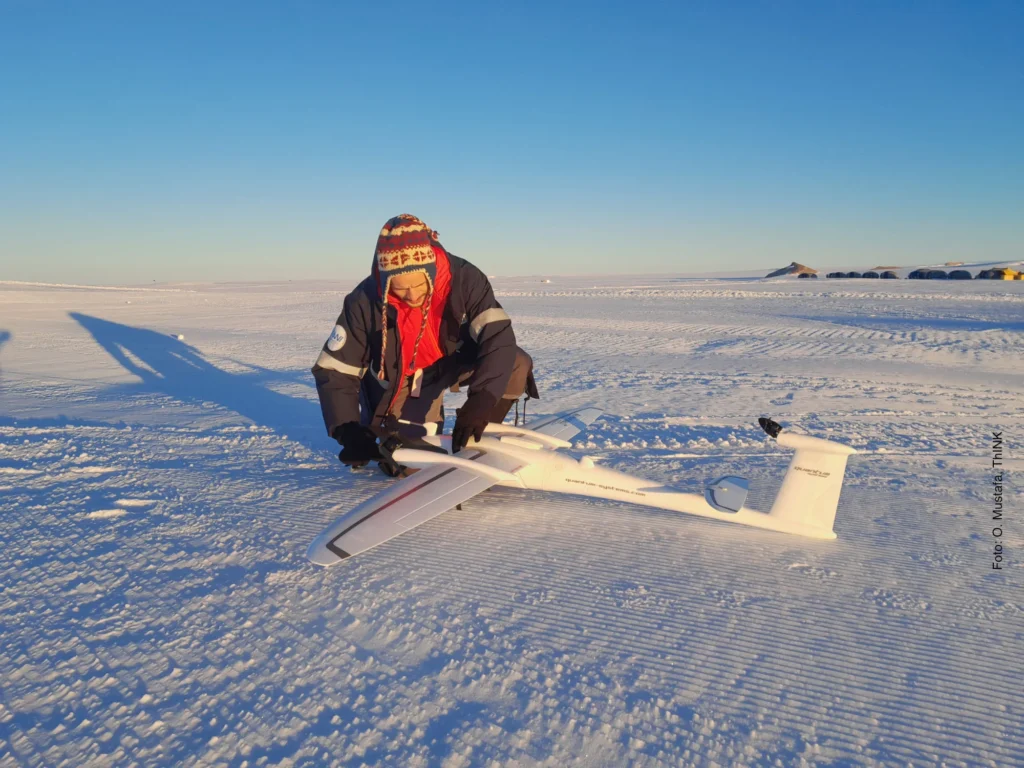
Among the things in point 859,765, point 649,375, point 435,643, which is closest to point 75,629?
point 435,643

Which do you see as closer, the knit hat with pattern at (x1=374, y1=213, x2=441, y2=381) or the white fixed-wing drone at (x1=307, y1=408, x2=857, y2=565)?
the white fixed-wing drone at (x1=307, y1=408, x2=857, y2=565)

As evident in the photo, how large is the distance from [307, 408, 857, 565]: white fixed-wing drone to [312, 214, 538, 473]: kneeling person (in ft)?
1.05

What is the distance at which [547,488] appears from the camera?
5.04m

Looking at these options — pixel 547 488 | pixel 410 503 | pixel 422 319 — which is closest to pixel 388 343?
pixel 422 319

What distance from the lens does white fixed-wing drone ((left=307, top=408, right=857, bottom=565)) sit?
394 centimetres

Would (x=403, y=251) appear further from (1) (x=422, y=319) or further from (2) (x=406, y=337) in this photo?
(2) (x=406, y=337)

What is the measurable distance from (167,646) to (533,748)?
1.93 meters

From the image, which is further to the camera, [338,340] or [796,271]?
[796,271]

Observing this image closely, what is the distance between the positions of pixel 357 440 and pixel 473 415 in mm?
979

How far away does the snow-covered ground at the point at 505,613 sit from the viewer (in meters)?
2.48

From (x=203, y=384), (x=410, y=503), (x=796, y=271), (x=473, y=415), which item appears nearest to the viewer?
(x=410, y=503)

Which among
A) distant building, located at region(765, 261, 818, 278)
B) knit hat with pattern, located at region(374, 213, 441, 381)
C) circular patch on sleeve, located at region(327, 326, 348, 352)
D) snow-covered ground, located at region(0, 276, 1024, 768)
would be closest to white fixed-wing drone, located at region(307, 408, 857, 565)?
snow-covered ground, located at region(0, 276, 1024, 768)

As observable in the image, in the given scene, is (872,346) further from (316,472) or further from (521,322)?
(316,472)

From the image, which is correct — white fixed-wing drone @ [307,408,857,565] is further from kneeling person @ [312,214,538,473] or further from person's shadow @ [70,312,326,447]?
person's shadow @ [70,312,326,447]
